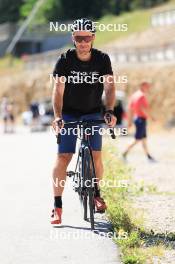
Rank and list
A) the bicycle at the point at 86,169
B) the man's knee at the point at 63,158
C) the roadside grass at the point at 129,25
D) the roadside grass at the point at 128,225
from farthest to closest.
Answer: the roadside grass at the point at 129,25, the man's knee at the point at 63,158, the bicycle at the point at 86,169, the roadside grass at the point at 128,225

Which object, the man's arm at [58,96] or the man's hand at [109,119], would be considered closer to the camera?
the man's arm at [58,96]

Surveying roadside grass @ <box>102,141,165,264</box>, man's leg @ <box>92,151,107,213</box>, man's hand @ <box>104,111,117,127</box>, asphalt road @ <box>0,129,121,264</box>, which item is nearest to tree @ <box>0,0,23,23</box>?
asphalt road @ <box>0,129,121,264</box>

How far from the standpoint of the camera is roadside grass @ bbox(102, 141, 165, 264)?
7801 mm

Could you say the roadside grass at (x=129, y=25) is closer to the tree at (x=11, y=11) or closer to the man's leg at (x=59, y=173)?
the tree at (x=11, y=11)

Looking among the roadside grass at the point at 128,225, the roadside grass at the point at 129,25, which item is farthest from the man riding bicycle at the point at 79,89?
the roadside grass at the point at 129,25

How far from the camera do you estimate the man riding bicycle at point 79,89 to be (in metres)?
9.16

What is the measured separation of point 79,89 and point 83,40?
53cm

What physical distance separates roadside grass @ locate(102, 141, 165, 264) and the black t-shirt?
4.20 feet

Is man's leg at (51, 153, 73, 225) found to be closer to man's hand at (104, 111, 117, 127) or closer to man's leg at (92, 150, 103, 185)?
man's leg at (92, 150, 103, 185)

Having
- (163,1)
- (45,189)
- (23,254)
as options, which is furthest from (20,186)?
(163,1)

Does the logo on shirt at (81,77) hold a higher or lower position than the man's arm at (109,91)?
higher

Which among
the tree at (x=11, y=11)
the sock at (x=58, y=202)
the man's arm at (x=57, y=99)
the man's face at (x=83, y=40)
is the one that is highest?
the tree at (x=11, y=11)
